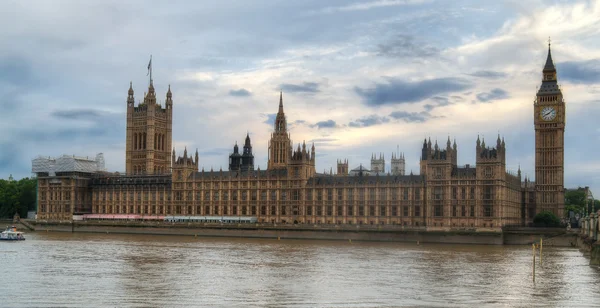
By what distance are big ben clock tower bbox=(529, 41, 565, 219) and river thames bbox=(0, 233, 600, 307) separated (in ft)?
163

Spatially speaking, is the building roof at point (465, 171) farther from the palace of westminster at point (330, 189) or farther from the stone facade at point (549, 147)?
→ the stone facade at point (549, 147)

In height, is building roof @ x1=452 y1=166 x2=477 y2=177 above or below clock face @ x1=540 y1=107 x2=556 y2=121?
below

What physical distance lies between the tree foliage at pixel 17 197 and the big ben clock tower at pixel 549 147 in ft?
369

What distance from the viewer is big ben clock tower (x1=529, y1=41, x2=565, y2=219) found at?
128750 millimetres

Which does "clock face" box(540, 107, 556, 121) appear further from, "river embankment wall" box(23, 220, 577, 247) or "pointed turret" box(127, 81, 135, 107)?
"pointed turret" box(127, 81, 135, 107)

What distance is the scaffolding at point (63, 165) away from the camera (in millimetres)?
164500

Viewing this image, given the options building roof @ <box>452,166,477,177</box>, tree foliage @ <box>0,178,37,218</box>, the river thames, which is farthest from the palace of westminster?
the river thames

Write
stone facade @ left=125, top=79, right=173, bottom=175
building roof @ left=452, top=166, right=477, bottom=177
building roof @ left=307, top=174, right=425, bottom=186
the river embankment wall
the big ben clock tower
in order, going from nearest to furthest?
the river embankment wall, building roof @ left=452, top=166, right=477, bottom=177, building roof @ left=307, top=174, right=425, bottom=186, the big ben clock tower, stone facade @ left=125, top=79, right=173, bottom=175

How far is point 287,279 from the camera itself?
5381 centimetres

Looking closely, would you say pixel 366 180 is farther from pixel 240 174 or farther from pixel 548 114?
pixel 548 114

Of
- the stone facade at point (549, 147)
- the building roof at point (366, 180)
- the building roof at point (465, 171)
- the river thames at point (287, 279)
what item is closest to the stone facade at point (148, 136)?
the building roof at point (366, 180)

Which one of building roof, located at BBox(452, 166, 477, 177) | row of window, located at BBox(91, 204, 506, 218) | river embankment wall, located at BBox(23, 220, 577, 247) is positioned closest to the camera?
river embankment wall, located at BBox(23, 220, 577, 247)

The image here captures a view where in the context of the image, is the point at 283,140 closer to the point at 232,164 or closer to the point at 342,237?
the point at 232,164

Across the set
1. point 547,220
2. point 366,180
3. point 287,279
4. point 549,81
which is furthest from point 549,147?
point 287,279
